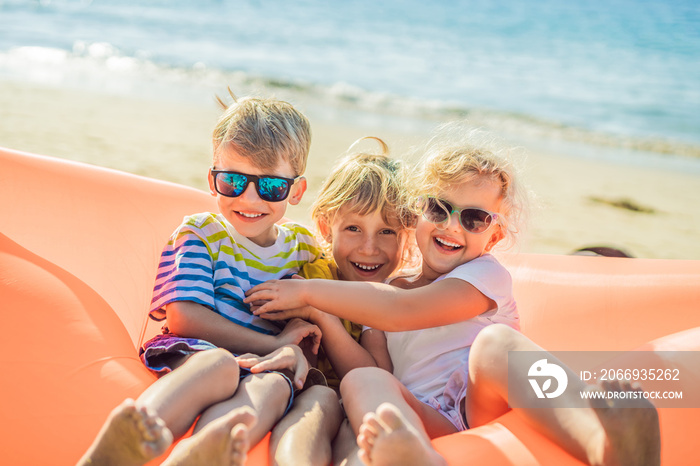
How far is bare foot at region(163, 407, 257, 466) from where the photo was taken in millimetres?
1325

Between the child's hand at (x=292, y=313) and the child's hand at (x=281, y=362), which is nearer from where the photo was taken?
the child's hand at (x=281, y=362)

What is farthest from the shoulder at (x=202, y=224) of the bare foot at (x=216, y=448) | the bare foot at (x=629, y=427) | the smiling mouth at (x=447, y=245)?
the bare foot at (x=629, y=427)

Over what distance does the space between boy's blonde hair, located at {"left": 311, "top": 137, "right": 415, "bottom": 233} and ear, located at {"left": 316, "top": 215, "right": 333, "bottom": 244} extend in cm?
3

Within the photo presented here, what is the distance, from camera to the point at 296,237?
226 cm

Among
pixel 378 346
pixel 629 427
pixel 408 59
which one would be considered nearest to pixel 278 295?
pixel 378 346

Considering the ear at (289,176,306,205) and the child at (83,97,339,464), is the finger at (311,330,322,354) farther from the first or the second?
the ear at (289,176,306,205)

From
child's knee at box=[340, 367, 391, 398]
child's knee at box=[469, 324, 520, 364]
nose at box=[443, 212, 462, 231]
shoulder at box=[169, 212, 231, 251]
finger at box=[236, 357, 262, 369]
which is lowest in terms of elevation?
child's knee at box=[340, 367, 391, 398]

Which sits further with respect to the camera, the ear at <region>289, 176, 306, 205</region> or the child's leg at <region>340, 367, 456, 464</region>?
the ear at <region>289, 176, 306, 205</region>

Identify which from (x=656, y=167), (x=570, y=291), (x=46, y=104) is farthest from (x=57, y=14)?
(x=570, y=291)

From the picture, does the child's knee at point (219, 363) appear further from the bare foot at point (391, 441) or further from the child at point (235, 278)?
the bare foot at point (391, 441)

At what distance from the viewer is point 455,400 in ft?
6.22

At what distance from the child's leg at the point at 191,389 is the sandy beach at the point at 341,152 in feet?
10.1

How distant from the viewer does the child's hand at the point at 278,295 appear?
1901mm

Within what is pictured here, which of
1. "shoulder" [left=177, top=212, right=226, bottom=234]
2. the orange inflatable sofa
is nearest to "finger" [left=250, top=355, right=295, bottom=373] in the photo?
the orange inflatable sofa
